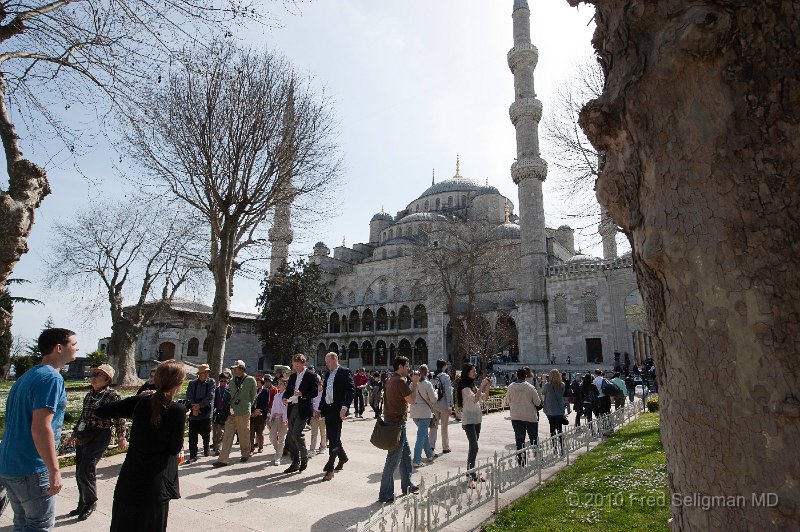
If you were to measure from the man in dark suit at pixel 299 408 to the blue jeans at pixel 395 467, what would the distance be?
170 cm

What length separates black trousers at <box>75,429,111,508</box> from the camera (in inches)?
178

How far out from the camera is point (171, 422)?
290 centimetres

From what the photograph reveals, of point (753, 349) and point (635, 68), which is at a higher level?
point (635, 68)

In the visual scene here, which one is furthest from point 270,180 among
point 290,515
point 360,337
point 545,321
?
point 360,337

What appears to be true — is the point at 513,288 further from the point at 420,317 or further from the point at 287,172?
the point at 287,172

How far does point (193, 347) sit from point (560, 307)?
27427mm

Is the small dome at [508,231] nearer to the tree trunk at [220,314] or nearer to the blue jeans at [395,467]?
the tree trunk at [220,314]

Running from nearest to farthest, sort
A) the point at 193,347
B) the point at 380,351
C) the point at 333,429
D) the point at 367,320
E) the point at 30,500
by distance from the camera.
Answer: the point at 30,500, the point at 333,429, the point at 193,347, the point at 380,351, the point at 367,320

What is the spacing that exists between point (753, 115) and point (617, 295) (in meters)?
29.2

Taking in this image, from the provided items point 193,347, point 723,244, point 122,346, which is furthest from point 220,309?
point 193,347

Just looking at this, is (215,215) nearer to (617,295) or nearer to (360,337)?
(617,295)

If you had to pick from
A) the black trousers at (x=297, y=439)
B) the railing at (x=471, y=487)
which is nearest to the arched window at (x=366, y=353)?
the railing at (x=471, y=487)

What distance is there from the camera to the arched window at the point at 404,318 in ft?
134

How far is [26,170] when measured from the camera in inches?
221
